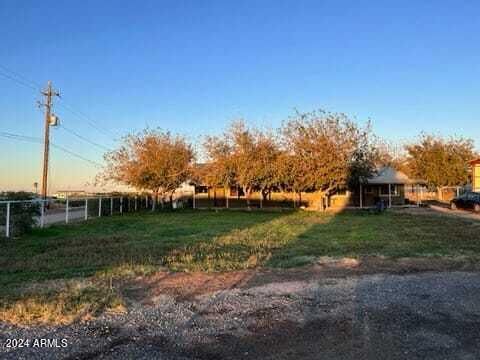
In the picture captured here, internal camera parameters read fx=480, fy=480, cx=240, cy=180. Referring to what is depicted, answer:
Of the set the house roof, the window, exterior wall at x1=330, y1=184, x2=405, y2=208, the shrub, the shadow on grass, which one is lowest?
the shadow on grass

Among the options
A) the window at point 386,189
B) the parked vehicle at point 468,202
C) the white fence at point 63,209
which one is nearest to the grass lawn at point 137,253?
the white fence at point 63,209

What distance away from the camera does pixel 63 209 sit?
32406mm

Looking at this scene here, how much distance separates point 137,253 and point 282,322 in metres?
6.90

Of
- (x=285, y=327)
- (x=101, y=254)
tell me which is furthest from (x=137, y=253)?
(x=285, y=327)

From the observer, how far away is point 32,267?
32.0ft

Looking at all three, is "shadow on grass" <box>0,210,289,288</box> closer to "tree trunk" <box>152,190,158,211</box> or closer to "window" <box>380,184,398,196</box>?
"tree trunk" <box>152,190,158,211</box>

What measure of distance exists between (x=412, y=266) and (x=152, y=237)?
29.7ft

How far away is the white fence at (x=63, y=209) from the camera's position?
50.8 ft

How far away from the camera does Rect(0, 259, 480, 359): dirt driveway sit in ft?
15.4

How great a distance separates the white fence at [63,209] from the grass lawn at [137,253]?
732mm

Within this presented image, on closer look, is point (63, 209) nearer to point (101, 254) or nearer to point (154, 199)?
point (154, 199)

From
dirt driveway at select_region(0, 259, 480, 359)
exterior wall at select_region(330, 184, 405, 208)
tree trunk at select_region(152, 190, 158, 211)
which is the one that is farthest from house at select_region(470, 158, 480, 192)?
dirt driveway at select_region(0, 259, 480, 359)

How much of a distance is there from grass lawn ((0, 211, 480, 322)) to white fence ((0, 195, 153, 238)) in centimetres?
73

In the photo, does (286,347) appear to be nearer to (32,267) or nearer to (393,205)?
(32,267)
